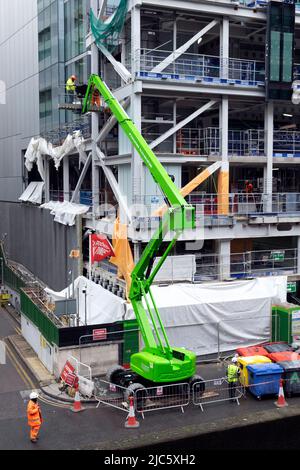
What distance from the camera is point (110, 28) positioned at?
83.4 ft

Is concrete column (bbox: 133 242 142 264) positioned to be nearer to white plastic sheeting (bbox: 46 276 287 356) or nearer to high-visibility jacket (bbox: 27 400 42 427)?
white plastic sheeting (bbox: 46 276 287 356)

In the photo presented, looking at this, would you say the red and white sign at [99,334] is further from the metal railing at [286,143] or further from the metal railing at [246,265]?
the metal railing at [286,143]

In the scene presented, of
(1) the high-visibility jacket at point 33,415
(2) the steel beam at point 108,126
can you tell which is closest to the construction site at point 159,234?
(2) the steel beam at point 108,126

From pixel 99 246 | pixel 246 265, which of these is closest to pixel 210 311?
pixel 99 246

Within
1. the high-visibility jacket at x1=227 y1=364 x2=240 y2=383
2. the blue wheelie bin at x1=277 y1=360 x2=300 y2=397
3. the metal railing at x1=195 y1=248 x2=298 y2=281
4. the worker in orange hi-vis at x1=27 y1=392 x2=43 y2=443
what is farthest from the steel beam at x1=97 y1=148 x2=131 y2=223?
the worker in orange hi-vis at x1=27 y1=392 x2=43 y2=443

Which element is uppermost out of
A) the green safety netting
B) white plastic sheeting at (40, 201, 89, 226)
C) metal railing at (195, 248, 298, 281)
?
the green safety netting

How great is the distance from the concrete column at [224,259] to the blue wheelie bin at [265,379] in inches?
358

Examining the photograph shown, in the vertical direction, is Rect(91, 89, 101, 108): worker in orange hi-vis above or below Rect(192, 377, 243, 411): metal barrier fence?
above

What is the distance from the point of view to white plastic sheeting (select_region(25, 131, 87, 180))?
30.4 metres

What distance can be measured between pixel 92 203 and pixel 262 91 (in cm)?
1020

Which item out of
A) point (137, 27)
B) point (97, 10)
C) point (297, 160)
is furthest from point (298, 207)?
point (97, 10)

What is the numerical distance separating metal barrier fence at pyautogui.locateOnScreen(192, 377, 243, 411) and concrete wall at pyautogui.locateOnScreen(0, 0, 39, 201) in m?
25.4

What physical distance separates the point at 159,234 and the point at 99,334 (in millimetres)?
4337

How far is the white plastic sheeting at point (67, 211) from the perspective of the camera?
2947cm
